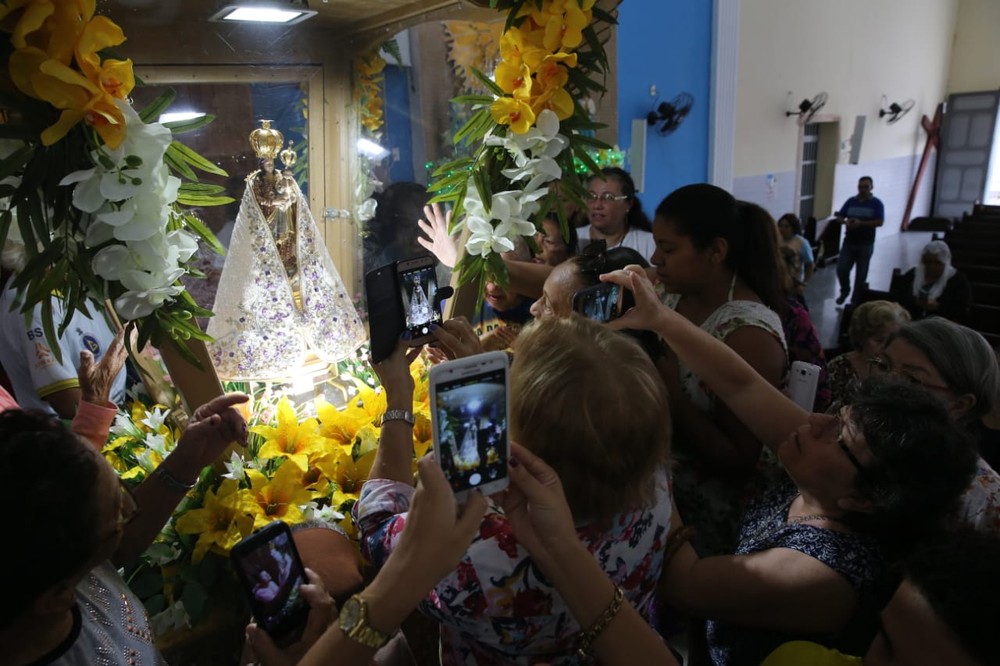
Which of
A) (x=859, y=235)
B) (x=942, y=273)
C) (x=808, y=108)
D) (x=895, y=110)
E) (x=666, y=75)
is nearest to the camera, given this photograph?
(x=942, y=273)

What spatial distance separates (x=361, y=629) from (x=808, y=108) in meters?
7.69

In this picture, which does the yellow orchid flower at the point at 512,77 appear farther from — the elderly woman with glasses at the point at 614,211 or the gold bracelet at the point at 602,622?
the elderly woman with glasses at the point at 614,211

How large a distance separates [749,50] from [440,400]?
6.30 metres

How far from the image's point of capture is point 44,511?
0.72 meters

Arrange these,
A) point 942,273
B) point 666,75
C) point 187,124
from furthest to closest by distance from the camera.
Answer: point 666,75 < point 942,273 < point 187,124

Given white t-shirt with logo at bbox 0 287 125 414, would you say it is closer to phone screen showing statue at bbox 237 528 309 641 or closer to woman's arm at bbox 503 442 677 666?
phone screen showing statue at bbox 237 528 309 641

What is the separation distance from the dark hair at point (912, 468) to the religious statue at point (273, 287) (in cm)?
120

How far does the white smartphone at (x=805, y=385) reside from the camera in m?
1.48

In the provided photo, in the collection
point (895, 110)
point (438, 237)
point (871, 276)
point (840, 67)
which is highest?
point (840, 67)

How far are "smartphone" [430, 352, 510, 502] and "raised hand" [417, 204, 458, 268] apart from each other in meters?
1.02

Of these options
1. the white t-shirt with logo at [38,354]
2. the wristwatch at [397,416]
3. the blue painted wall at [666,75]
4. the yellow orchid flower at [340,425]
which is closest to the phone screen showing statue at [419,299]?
the wristwatch at [397,416]

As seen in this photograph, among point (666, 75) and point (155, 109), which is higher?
point (666, 75)

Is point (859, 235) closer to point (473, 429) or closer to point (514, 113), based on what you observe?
point (514, 113)

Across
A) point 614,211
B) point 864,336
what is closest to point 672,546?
point 864,336
